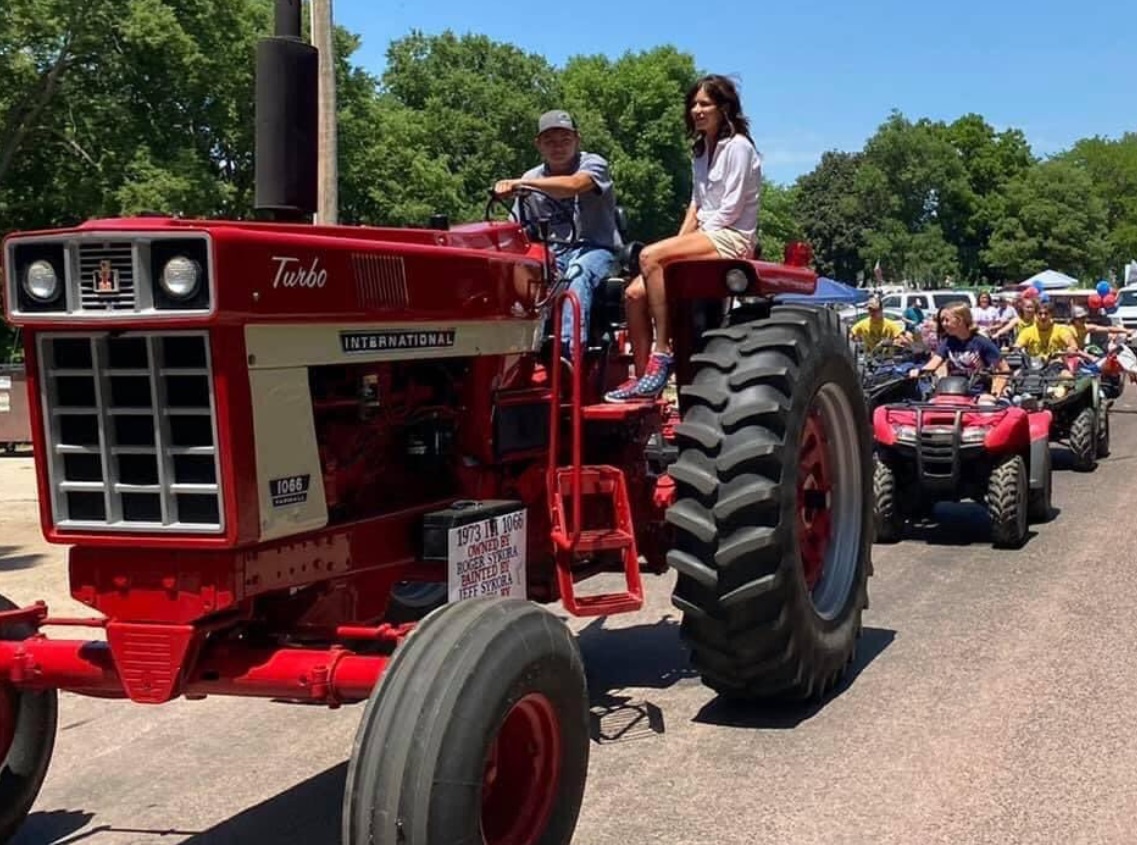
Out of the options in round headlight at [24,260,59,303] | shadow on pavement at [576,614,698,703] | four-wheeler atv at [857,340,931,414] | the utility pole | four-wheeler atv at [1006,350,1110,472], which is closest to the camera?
round headlight at [24,260,59,303]

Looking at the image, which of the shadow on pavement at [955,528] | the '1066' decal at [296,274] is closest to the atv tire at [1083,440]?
the shadow on pavement at [955,528]

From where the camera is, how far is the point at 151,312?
11.1ft

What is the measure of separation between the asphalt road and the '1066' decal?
174cm

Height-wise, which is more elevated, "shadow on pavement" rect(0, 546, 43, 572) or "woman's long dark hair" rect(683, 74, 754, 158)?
"woman's long dark hair" rect(683, 74, 754, 158)

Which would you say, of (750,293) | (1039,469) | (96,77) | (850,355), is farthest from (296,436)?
(96,77)

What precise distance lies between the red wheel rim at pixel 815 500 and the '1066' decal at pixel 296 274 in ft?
8.17

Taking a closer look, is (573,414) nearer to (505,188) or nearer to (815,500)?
(505,188)

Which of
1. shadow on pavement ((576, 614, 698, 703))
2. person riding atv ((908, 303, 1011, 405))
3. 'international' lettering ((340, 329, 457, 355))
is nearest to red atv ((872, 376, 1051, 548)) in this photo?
person riding atv ((908, 303, 1011, 405))

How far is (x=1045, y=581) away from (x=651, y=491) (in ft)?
10.1

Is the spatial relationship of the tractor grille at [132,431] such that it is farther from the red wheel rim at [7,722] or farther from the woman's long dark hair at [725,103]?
the woman's long dark hair at [725,103]

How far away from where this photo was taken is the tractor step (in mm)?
4852

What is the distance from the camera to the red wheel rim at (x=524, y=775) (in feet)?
11.8

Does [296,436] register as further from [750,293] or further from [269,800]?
[750,293]

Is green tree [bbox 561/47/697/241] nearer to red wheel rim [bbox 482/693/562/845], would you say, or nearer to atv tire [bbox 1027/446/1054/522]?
atv tire [bbox 1027/446/1054/522]
